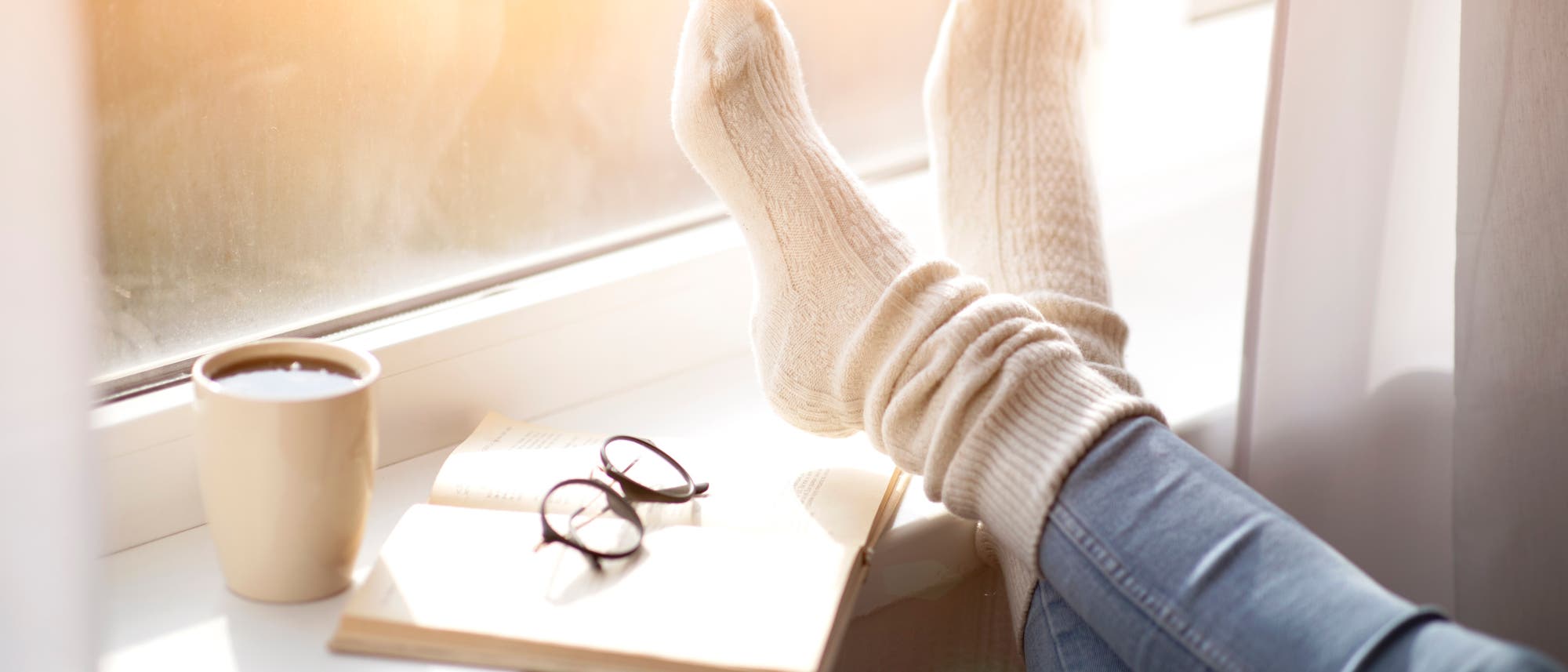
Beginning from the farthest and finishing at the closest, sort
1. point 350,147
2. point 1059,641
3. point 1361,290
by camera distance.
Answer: point 1361,290
point 350,147
point 1059,641

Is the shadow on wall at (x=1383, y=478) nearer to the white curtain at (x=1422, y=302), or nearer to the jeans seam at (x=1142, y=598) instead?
the white curtain at (x=1422, y=302)

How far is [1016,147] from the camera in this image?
0.98 m

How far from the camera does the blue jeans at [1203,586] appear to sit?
52 centimetres

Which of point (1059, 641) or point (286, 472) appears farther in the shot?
point (1059, 641)

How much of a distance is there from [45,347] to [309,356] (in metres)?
0.14

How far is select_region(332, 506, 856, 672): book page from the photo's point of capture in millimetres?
562

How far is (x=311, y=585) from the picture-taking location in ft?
1.99

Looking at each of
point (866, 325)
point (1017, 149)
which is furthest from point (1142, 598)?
point (1017, 149)

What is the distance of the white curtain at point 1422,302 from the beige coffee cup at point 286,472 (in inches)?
25.3

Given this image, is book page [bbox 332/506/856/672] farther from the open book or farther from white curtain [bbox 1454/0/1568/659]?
white curtain [bbox 1454/0/1568/659]

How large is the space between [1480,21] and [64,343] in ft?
2.61

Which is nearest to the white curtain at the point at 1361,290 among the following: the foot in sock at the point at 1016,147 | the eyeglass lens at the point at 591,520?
the foot in sock at the point at 1016,147

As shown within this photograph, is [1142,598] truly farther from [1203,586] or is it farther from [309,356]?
[309,356]

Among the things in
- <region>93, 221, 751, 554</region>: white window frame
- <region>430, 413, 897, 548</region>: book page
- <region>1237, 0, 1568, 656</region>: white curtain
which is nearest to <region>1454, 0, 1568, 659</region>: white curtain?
<region>1237, 0, 1568, 656</region>: white curtain
